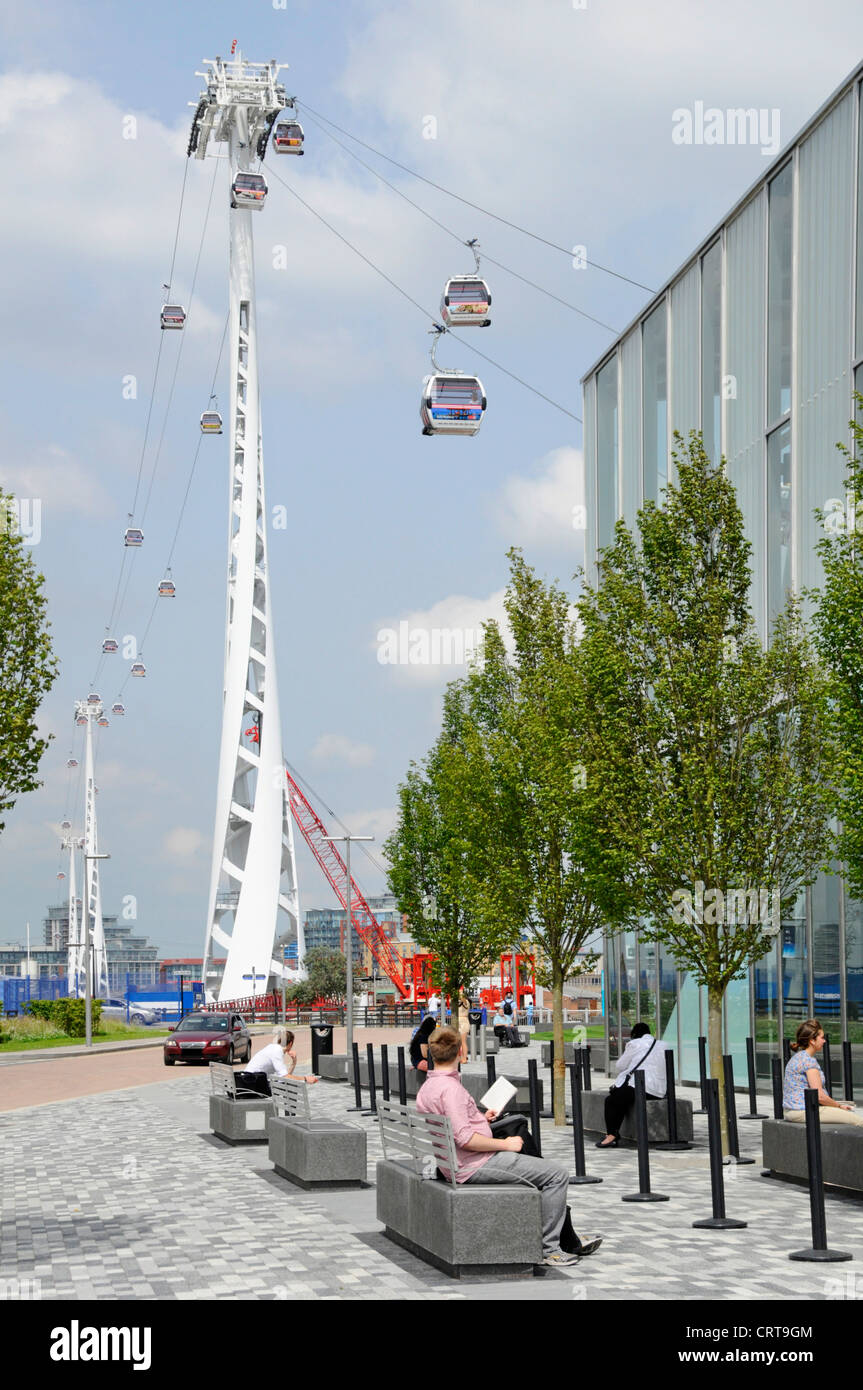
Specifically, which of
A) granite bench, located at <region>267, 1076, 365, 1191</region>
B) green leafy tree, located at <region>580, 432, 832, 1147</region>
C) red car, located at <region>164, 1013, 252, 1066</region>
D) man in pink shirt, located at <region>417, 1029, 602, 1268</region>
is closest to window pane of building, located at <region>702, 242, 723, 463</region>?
green leafy tree, located at <region>580, 432, 832, 1147</region>

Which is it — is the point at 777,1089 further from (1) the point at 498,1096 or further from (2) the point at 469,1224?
(2) the point at 469,1224

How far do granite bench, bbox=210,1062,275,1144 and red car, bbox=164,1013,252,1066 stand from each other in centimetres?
1986

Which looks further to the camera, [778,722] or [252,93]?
[252,93]

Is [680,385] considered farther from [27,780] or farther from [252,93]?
[252,93]

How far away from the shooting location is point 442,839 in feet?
127

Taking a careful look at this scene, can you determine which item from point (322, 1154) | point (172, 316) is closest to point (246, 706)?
point (172, 316)

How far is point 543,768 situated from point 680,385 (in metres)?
12.7

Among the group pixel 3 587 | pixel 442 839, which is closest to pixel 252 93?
pixel 442 839

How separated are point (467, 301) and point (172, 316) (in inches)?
1145

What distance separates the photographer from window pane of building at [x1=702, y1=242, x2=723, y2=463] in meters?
29.2

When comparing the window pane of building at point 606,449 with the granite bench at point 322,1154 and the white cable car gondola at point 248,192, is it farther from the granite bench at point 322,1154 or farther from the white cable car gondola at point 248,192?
the granite bench at point 322,1154

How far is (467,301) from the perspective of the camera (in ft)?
77.4

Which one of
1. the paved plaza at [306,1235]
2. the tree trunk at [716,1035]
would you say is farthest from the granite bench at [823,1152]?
the tree trunk at [716,1035]

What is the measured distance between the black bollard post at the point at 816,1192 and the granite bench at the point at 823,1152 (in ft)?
7.08
